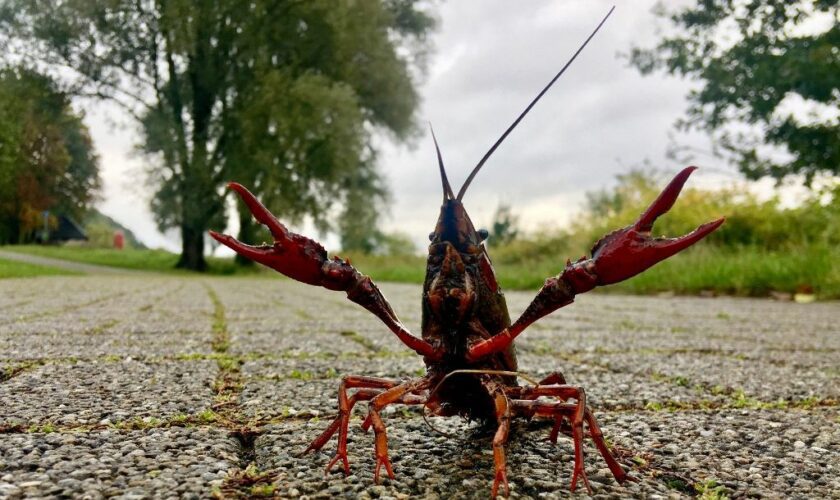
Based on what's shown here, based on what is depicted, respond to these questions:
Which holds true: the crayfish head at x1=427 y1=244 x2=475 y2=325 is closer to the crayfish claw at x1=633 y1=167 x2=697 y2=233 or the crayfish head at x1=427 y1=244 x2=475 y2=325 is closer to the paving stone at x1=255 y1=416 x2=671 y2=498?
the paving stone at x1=255 y1=416 x2=671 y2=498

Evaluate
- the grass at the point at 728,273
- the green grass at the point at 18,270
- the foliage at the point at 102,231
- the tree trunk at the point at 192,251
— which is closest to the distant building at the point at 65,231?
the foliage at the point at 102,231

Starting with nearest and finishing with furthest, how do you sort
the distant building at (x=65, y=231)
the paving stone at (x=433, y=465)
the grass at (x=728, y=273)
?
the paving stone at (x=433, y=465) < the grass at (x=728, y=273) < the distant building at (x=65, y=231)

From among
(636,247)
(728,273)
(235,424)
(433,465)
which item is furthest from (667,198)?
(728,273)

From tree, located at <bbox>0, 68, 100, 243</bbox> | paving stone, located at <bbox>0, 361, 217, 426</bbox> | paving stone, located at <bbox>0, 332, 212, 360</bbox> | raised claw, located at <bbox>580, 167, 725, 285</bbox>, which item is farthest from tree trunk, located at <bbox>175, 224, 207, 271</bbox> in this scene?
raised claw, located at <bbox>580, 167, 725, 285</bbox>

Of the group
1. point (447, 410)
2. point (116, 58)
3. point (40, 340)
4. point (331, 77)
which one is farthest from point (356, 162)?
point (447, 410)

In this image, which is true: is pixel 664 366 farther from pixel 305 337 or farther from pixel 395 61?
pixel 395 61

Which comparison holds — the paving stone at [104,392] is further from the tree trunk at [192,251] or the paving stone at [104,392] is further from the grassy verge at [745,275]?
the tree trunk at [192,251]
